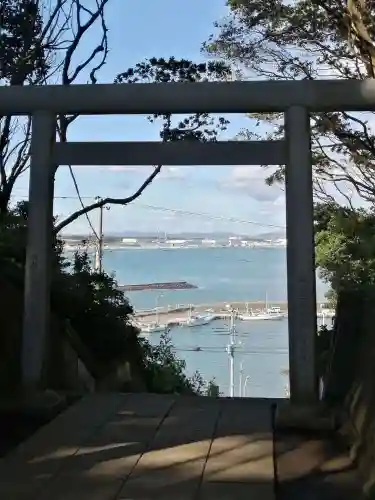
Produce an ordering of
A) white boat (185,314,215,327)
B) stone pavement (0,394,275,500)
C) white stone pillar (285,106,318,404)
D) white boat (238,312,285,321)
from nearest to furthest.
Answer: stone pavement (0,394,275,500)
white stone pillar (285,106,318,404)
white boat (238,312,285,321)
white boat (185,314,215,327)

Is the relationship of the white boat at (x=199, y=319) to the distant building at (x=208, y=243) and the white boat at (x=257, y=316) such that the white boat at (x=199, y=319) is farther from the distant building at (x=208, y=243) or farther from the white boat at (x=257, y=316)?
the distant building at (x=208, y=243)

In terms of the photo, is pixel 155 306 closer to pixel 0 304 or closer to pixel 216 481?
pixel 0 304

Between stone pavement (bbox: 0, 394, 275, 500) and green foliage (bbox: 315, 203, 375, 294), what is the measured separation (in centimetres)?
475

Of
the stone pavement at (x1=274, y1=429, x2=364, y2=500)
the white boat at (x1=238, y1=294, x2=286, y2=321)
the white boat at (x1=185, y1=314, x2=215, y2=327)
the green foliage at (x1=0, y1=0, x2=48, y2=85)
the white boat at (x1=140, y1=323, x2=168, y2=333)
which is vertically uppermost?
the green foliage at (x1=0, y1=0, x2=48, y2=85)

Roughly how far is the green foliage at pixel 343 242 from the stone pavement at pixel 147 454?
4.75 meters

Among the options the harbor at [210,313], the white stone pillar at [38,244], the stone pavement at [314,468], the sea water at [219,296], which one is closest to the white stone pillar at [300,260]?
the stone pavement at [314,468]

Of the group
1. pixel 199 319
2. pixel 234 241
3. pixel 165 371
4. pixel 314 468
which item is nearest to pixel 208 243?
pixel 234 241

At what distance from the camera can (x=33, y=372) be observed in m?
4.15

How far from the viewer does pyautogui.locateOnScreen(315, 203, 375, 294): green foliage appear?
8.71 metres

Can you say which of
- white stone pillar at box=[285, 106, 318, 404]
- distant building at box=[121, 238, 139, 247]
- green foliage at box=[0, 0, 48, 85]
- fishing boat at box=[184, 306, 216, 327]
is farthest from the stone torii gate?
fishing boat at box=[184, 306, 216, 327]

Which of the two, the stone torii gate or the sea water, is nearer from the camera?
the stone torii gate

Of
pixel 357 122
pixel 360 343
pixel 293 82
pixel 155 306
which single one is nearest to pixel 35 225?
pixel 293 82

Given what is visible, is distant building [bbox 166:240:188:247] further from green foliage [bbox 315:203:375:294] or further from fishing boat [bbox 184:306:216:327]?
green foliage [bbox 315:203:375:294]

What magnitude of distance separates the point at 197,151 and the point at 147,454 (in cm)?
191
